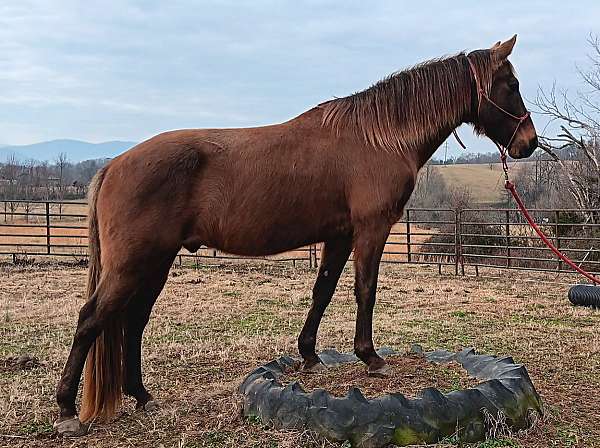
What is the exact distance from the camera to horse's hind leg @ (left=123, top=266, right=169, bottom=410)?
4.13m

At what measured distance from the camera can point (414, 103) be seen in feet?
13.9

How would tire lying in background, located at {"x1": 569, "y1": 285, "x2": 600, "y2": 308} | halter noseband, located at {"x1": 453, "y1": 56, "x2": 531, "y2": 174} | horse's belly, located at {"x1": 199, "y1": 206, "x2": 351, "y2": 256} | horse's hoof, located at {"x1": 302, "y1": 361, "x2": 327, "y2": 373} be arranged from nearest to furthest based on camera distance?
horse's belly, located at {"x1": 199, "y1": 206, "x2": 351, "y2": 256} < halter noseband, located at {"x1": 453, "y1": 56, "x2": 531, "y2": 174} < horse's hoof, located at {"x1": 302, "y1": 361, "x2": 327, "y2": 373} < tire lying in background, located at {"x1": 569, "y1": 285, "x2": 600, "y2": 308}

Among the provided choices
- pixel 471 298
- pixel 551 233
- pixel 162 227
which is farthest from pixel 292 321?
pixel 551 233

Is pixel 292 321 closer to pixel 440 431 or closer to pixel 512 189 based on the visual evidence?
pixel 512 189

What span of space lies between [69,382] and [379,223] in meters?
2.32

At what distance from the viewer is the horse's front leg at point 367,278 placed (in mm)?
3893

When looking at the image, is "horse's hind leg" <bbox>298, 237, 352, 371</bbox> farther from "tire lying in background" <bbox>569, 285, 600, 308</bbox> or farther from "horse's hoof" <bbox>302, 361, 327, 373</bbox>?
"tire lying in background" <bbox>569, 285, 600, 308</bbox>

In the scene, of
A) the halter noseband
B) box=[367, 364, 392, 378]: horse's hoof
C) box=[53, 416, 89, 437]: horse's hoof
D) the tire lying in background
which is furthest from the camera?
the tire lying in background

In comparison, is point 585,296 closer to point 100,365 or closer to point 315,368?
point 315,368

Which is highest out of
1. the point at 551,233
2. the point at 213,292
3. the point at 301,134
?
the point at 301,134

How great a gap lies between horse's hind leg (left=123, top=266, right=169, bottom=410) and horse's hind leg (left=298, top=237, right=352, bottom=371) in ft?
3.95

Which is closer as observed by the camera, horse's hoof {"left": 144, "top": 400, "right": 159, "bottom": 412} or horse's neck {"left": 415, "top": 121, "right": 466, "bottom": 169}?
horse's hoof {"left": 144, "top": 400, "right": 159, "bottom": 412}

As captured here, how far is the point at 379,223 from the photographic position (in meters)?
3.90

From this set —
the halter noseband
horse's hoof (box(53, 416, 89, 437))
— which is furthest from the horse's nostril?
horse's hoof (box(53, 416, 89, 437))
